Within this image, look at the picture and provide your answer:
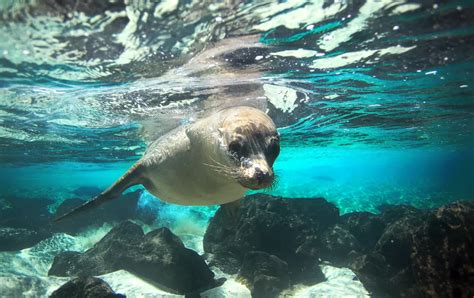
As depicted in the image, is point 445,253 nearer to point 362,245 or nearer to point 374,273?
point 374,273

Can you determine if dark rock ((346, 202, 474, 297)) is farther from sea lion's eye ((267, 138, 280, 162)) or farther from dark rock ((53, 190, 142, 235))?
dark rock ((53, 190, 142, 235))

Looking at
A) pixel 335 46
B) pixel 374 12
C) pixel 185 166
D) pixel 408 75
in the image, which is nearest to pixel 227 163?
pixel 185 166

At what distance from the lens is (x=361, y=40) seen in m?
7.27

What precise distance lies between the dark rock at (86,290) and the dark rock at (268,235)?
4.09m

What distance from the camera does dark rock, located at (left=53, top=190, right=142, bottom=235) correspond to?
1676cm

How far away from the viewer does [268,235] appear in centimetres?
1006

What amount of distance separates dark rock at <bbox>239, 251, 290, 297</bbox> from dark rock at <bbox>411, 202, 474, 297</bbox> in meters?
3.57

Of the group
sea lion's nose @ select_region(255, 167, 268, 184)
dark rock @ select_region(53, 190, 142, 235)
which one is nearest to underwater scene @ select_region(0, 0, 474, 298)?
sea lion's nose @ select_region(255, 167, 268, 184)

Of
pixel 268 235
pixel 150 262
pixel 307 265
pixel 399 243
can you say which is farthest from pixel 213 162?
pixel 307 265

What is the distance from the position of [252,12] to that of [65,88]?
624 cm

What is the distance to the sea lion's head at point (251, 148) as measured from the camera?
3293mm

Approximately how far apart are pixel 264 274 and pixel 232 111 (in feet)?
16.8

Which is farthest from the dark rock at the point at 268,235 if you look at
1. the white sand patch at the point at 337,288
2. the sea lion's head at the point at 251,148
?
the sea lion's head at the point at 251,148

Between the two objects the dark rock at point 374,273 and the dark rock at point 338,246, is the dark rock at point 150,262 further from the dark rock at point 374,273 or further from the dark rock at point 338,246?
the dark rock at point 338,246
